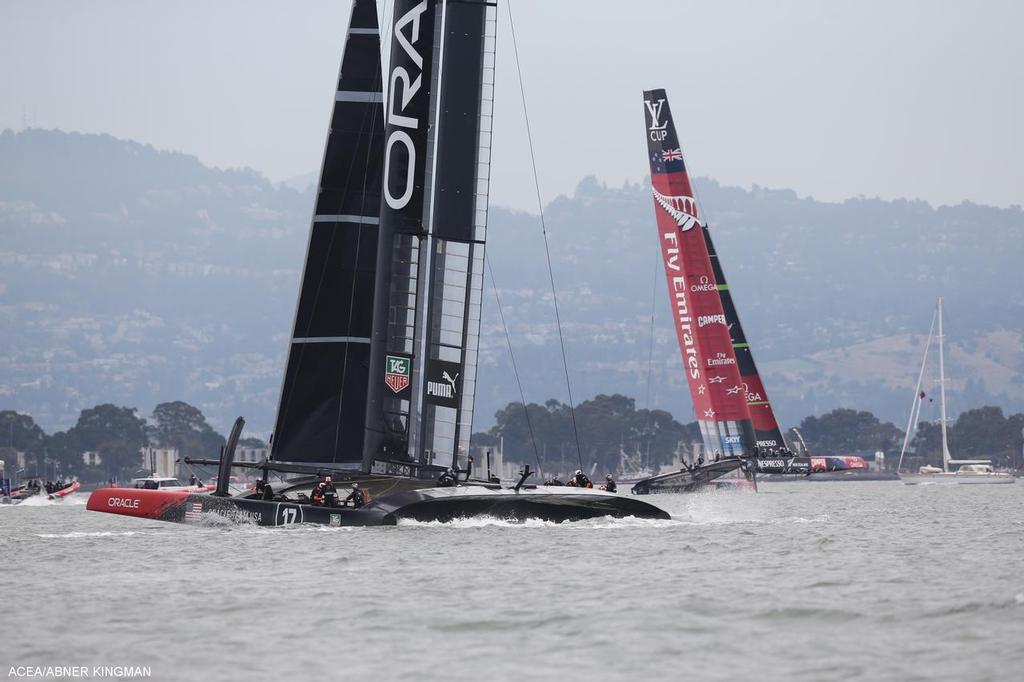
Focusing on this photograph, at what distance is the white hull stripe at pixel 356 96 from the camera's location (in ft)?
128

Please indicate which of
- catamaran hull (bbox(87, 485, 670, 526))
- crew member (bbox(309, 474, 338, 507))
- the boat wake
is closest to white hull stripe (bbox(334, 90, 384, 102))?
crew member (bbox(309, 474, 338, 507))

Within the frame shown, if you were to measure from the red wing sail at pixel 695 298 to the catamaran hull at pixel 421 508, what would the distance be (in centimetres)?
3070

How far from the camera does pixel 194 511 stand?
1403 inches

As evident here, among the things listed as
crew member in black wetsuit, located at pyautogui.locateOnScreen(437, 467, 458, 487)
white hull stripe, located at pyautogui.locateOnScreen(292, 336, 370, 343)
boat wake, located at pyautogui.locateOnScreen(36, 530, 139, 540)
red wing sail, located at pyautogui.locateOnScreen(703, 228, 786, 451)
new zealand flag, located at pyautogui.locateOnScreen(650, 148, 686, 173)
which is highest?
new zealand flag, located at pyautogui.locateOnScreen(650, 148, 686, 173)

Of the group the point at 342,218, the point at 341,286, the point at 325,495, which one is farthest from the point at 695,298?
the point at 325,495

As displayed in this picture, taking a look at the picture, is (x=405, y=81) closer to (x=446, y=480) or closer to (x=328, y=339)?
(x=328, y=339)

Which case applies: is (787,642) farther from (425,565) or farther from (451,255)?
(451,255)

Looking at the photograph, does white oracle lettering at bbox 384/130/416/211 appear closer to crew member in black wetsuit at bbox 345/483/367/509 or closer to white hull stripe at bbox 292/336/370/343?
white hull stripe at bbox 292/336/370/343

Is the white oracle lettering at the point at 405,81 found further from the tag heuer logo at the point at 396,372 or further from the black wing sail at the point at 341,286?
the tag heuer logo at the point at 396,372

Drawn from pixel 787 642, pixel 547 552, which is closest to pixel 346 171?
pixel 547 552

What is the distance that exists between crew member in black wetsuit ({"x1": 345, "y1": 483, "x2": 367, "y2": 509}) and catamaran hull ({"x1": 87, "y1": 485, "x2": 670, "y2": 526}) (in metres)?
0.41

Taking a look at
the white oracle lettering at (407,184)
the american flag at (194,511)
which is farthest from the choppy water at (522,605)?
the white oracle lettering at (407,184)

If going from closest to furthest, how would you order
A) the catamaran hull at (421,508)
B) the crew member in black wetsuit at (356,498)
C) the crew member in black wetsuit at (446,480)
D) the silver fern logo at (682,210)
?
the catamaran hull at (421,508), the crew member in black wetsuit at (356,498), the crew member in black wetsuit at (446,480), the silver fern logo at (682,210)

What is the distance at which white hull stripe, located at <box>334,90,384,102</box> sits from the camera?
39.1 metres
